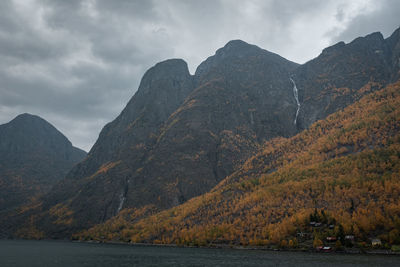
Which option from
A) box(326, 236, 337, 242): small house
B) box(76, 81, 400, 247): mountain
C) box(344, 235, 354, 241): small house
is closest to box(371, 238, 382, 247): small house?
box(76, 81, 400, 247): mountain

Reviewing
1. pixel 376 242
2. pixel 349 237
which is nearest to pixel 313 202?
pixel 349 237

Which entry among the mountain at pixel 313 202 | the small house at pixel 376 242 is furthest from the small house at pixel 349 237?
the small house at pixel 376 242

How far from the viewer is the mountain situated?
113 metres

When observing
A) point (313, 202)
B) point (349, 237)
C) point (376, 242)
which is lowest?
point (376, 242)

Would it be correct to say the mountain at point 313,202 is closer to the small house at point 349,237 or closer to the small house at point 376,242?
the small house at point 349,237

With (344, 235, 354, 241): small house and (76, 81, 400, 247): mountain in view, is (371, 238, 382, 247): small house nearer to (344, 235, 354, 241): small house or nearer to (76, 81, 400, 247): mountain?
(76, 81, 400, 247): mountain

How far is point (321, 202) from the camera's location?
13100 centimetres

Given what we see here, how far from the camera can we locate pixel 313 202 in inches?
5207

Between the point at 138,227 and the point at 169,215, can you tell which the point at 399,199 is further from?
the point at 138,227

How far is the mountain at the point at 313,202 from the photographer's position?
113m

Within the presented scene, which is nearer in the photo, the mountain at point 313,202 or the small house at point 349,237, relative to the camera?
the small house at point 349,237

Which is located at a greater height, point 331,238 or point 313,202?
point 313,202

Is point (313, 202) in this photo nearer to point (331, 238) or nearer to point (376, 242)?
point (331, 238)

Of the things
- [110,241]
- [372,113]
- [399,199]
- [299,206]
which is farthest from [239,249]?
[372,113]
